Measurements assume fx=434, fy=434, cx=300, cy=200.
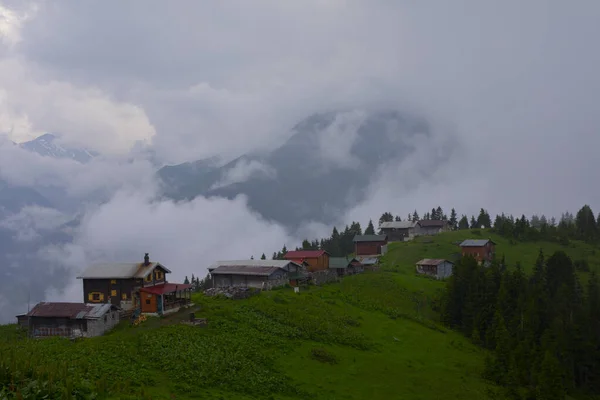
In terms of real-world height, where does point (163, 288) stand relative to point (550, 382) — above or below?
above

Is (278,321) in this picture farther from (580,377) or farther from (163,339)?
(580,377)

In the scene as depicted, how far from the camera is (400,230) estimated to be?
153m

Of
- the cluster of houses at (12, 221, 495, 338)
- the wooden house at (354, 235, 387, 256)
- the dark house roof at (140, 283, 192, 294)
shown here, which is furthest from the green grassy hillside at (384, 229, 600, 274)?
the dark house roof at (140, 283, 192, 294)

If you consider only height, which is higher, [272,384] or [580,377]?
[272,384]

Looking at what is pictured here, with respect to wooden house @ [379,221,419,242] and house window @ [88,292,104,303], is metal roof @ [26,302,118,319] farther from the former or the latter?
wooden house @ [379,221,419,242]

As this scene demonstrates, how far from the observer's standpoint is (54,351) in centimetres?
3341

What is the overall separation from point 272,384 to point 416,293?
50.4 meters

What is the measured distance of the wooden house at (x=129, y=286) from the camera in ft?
172

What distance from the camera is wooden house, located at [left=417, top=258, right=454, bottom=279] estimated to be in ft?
330

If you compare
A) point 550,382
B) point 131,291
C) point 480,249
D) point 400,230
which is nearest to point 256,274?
point 131,291

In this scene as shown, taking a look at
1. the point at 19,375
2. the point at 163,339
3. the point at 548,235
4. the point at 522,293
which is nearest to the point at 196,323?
the point at 163,339

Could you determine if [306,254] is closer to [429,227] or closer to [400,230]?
[400,230]

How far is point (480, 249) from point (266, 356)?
3506 inches

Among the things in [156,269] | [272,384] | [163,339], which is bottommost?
[272,384]
